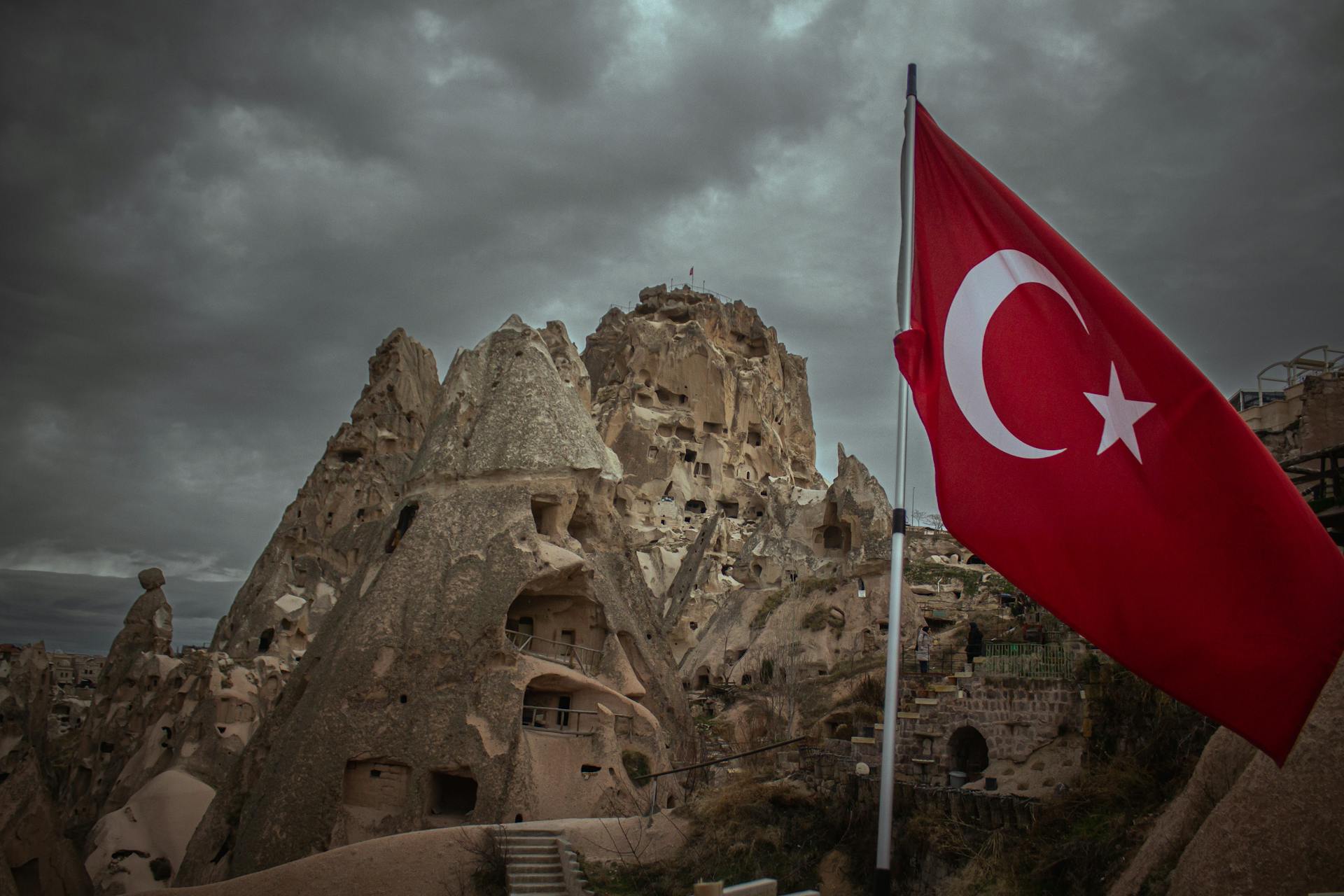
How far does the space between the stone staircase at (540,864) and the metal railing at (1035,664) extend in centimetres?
822

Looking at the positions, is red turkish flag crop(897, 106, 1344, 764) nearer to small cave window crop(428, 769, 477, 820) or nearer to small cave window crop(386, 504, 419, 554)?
small cave window crop(428, 769, 477, 820)

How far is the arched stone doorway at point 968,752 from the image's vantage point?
731 inches

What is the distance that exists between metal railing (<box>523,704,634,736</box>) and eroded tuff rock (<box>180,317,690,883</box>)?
5 cm

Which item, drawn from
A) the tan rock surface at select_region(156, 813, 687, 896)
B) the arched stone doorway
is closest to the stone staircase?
the tan rock surface at select_region(156, 813, 687, 896)

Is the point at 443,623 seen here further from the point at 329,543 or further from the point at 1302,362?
the point at 329,543

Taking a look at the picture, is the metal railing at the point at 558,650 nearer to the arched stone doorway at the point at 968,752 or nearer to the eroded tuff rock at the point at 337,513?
the arched stone doorway at the point at 968,752

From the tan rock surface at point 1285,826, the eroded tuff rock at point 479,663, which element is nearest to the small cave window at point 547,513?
the eroded tuff rock at point 479,663

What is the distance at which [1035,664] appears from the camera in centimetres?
1836

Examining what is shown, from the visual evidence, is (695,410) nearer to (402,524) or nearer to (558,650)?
(402,524)

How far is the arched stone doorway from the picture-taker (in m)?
18.6

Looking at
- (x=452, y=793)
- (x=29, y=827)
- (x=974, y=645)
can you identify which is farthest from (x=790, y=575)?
(x=29, y=827)

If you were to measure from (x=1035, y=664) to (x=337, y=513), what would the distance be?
47.6m

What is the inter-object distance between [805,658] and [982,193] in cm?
2675

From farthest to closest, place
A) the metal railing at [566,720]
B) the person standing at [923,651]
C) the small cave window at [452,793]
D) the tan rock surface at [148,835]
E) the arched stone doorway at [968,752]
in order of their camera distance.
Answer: the tan rock surface at [148,835], the person standing at [923,651], the metal railing at [566,720], the small cave window at [452,793], the arched stone doorway at [968,752]
